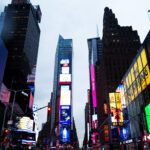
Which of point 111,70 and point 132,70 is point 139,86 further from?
point 111,70

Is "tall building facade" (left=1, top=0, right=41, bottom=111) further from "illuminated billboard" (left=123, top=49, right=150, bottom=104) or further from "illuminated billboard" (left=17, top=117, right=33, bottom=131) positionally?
"illuminated billboard" (left=123, top=49, right=150, bottom=104)

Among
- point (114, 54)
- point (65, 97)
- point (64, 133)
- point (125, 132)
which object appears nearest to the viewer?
point (125, 132)

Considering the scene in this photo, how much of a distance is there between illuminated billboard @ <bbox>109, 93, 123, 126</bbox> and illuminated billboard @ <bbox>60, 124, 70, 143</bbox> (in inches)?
2692

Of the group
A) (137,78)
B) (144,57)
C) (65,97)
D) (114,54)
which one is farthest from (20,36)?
(144,57)

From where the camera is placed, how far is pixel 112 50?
11275cm

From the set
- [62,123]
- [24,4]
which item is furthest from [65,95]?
[24,4]

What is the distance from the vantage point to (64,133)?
118 meters

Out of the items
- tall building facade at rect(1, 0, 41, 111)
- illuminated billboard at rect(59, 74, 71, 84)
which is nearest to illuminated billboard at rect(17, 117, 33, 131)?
illuminated billboard at rect(59, 74, 71, 84)

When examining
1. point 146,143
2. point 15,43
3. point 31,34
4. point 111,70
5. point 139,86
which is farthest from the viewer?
point 31,34

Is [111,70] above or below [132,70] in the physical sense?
above

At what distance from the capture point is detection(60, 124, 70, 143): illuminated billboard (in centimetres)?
11694

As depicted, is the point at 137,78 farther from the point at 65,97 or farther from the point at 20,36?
the point at 20,36

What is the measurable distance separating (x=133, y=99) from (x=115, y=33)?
86144 mm

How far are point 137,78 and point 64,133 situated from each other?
88626mm
